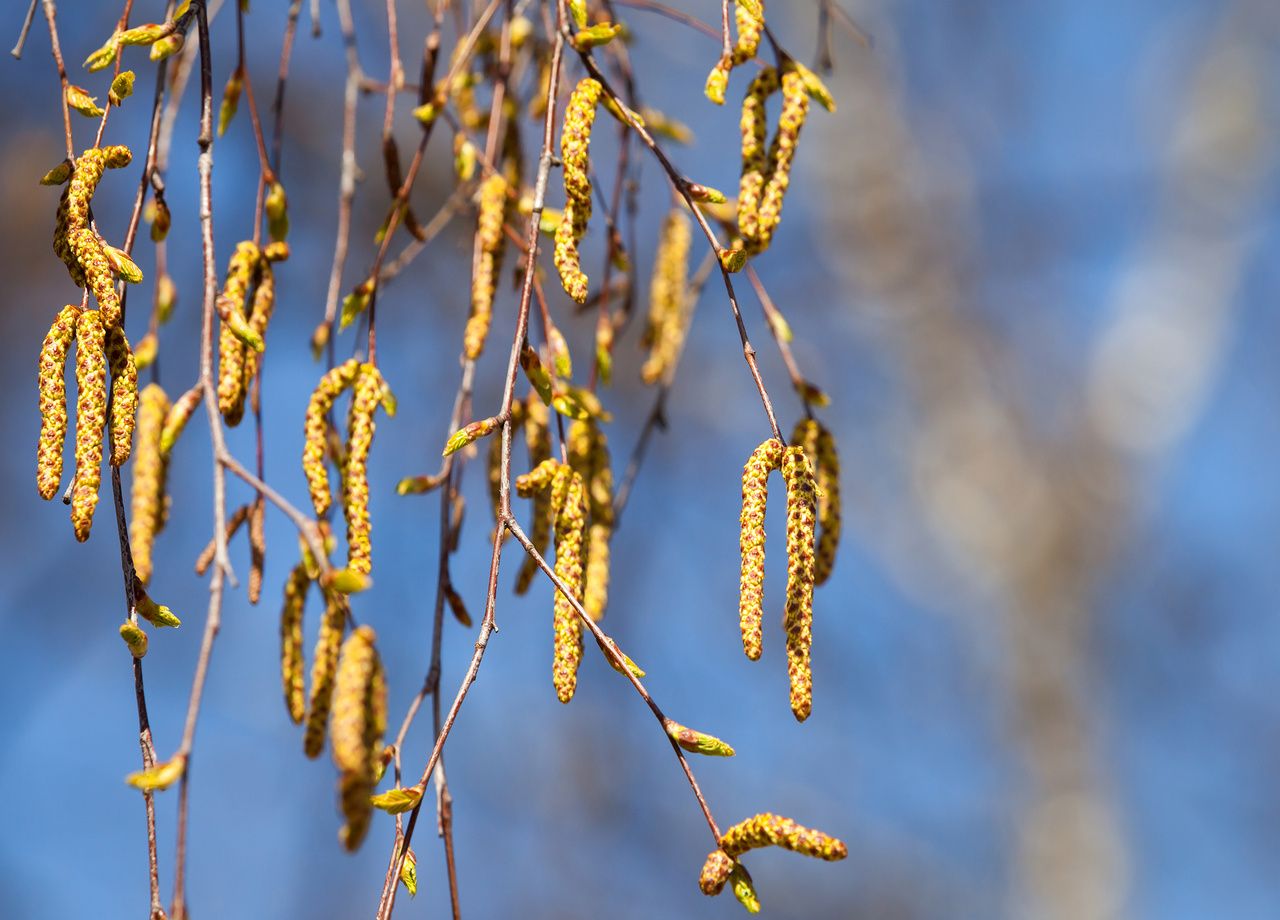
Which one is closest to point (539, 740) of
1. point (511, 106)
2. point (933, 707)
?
point (933, 707)

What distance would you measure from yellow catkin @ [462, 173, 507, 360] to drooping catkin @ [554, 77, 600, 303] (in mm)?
214

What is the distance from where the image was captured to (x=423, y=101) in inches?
57.7

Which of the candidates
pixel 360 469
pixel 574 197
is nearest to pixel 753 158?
pixel 574 197

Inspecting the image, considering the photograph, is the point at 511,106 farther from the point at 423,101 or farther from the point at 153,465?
the point at 153,465

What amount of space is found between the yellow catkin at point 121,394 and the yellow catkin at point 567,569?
13.0 inches

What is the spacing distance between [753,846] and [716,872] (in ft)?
0.12

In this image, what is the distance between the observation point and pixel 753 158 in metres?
1.11

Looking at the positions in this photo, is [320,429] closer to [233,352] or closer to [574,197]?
[233,352]

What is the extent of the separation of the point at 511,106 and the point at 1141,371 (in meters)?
5.51

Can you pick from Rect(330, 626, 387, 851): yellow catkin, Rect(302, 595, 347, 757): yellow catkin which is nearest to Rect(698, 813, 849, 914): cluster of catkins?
Rect(330, 626, 387, 851): yellow catkin

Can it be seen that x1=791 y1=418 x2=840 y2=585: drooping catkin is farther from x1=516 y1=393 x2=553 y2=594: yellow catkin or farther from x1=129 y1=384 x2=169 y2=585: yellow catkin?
x1=129 y1=384 x2=169 y2=585: yellow catkin

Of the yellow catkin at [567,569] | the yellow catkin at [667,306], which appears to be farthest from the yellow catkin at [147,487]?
the yellow catkin at [667,306]

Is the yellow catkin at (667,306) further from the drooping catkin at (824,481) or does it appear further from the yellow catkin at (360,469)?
the yellow catkin at (360,469)

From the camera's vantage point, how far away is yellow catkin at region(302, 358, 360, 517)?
1104 millimetres
